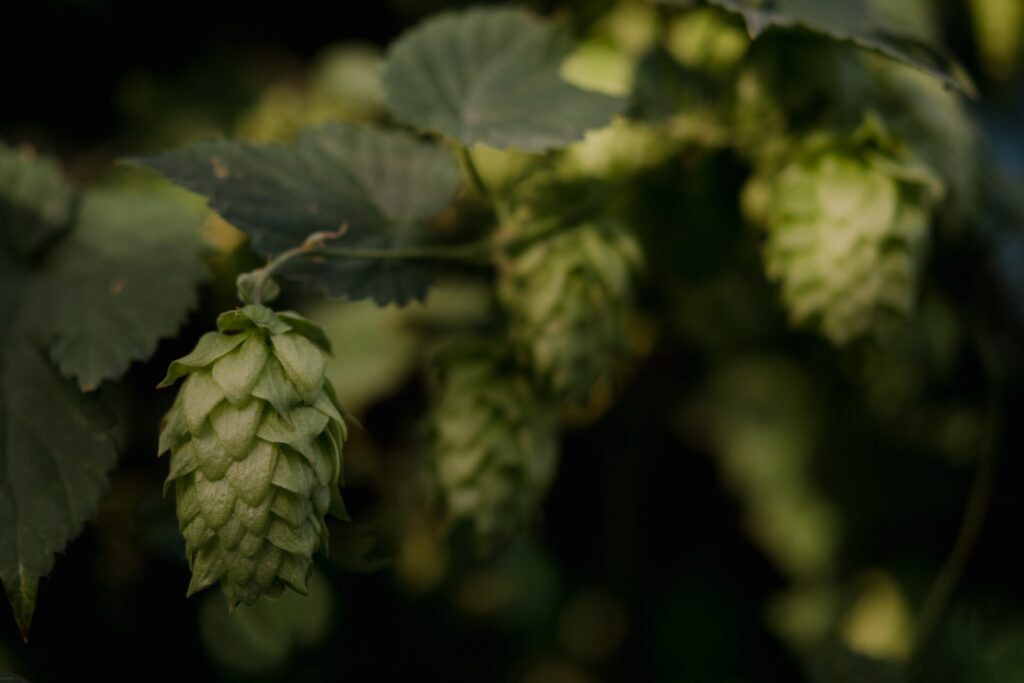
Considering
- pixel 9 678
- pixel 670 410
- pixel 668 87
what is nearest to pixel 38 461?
pixel 9 678

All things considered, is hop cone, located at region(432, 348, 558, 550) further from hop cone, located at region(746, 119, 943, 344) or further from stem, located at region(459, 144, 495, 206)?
hop cone, located at region(746, 119, 943, 344)

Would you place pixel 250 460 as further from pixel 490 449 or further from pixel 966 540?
pixel 966 540

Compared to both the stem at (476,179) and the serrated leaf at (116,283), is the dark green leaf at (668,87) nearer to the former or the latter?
the stem at (476,179)

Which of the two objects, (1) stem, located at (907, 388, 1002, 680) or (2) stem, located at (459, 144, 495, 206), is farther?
(1) stem, located at (907, 388, 1002, 680)

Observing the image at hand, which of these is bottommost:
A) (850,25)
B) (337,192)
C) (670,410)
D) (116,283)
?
(670,410)

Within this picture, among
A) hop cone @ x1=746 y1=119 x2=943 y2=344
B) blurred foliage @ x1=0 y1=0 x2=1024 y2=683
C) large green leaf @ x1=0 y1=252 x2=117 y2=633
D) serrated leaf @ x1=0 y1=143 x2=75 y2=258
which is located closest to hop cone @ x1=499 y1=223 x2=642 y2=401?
blurred foliage @ x1=0 y1=0 x2=1024 y2=683

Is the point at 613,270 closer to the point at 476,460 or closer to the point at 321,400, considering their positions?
the point at 476,460
